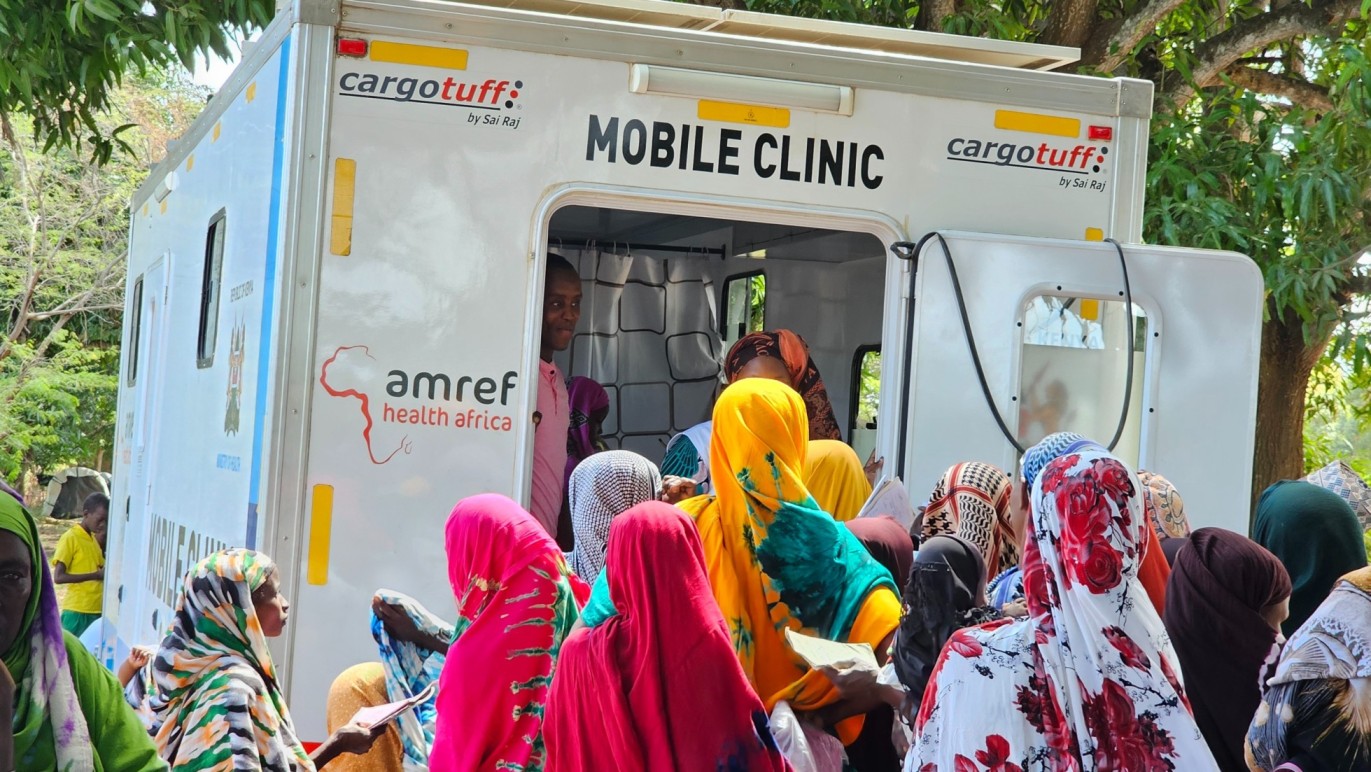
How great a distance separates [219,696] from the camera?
3287 mm

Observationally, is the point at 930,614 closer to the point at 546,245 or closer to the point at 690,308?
the point at 546,245

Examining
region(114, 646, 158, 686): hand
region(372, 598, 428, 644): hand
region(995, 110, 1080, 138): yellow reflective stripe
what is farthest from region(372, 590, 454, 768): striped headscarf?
region(995, 110, 1080, 138): yellow reflective stripe

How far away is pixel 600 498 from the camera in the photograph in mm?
4527

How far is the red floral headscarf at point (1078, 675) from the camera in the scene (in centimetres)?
266

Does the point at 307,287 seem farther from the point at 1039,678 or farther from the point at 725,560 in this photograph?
the point at 1039,678

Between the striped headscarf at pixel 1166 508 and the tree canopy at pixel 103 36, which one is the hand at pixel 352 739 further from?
the tree canopy at pixel 103 36

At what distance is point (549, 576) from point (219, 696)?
2.73 ft

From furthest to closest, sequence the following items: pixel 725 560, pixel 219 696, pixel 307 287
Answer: pixel 307 287
pixel 725 560
pixel 219 696

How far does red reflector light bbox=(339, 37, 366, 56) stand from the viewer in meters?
4.55

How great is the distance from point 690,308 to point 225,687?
5857 mm

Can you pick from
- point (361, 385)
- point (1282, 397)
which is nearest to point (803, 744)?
point (361, 385)

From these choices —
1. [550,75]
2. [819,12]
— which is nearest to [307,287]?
[550,75]

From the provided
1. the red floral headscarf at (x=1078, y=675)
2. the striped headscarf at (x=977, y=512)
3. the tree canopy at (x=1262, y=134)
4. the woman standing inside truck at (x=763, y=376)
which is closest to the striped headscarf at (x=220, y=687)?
the red floral headscarf at (x=1078, y=675)

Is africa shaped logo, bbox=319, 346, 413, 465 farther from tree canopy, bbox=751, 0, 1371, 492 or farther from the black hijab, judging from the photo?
tree canopy, bbox=751, 0, 1371, 492
